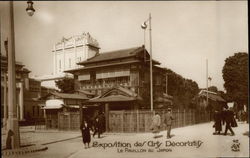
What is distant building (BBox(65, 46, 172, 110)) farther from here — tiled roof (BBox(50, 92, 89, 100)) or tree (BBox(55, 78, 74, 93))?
tiled roof (BBox(50, 92, 89, 100))

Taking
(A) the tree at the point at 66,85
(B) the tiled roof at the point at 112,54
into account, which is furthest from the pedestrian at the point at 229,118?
(A) the tree at the point at 66,85

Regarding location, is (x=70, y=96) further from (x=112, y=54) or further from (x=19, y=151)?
(x=19, y=151)

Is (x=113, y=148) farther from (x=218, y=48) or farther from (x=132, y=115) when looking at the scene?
(x=132, y=115)

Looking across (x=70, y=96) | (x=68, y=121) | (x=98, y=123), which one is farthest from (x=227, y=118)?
(x=68, y=121)

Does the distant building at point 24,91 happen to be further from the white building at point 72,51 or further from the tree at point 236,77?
the tree at point 236,77

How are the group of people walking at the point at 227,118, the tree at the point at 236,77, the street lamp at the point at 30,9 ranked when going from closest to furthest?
the street lamp at the point at 30,9 → the tree at the point at 236,77 → the group of people walking at the point at 227,118

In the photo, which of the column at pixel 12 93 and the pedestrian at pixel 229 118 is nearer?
the column at pixel 12 93
